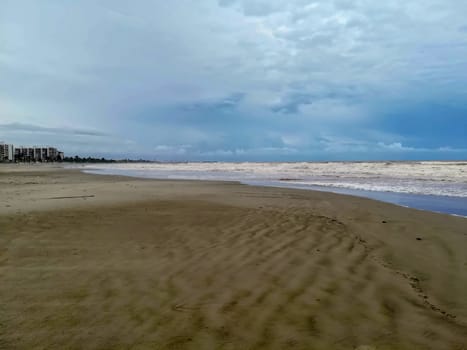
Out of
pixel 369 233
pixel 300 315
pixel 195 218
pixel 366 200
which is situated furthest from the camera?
pixel 366 200

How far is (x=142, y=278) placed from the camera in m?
4.67

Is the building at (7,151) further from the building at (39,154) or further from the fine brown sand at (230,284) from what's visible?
the fine brown sand at (230,284)

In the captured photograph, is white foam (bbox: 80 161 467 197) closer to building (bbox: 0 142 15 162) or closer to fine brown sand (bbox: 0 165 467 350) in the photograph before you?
fine brown sand (bbox: 0 165 467 350)

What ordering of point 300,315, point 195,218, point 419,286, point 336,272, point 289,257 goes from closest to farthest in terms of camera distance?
point 300,315 < point 419,286 < point 336,272 < point 289,257 < point 195,218

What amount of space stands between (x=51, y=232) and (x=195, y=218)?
12.4 ft

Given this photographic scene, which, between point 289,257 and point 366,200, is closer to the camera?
point 289,257

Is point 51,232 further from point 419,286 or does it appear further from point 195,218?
point 419,286

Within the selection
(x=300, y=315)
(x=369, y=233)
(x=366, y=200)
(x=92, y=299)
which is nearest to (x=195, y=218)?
(x=369, y=233)

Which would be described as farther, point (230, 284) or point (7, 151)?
point (7, 151)

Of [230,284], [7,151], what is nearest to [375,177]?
[230,284]

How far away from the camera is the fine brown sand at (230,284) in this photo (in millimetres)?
3182

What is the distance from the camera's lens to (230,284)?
4.50m

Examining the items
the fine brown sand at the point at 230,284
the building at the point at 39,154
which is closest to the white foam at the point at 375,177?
the fine brown sand at the point at 230,284

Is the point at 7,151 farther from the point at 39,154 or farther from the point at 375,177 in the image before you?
the point at 375,177
